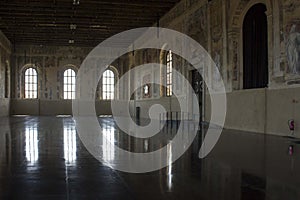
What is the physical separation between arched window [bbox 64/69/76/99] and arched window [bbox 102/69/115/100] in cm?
328

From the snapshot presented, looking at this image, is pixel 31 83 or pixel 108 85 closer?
pixel 31 83

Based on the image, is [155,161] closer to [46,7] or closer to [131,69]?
[46,7]

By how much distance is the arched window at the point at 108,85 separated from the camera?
139 feet

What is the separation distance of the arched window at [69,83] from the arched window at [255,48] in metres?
28.0

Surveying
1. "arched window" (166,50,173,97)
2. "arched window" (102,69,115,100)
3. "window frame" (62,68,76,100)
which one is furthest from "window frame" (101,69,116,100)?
"arched window" (166,50,173,97)

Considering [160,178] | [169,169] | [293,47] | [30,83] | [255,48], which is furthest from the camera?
[30,83]

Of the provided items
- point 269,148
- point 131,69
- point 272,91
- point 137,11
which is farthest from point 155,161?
point 131,69

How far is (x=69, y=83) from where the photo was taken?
41.4m

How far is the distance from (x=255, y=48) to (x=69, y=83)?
28.8 meters

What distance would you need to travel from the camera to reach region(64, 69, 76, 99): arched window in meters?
41.3

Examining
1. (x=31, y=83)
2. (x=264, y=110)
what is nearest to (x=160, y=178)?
(x=264, y=110)

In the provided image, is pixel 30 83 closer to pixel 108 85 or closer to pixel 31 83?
pixel 31 83

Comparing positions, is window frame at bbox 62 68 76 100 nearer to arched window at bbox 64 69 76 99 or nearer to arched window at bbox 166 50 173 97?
arched window at bbox 64 69 76 99

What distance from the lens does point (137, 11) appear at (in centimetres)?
2506
